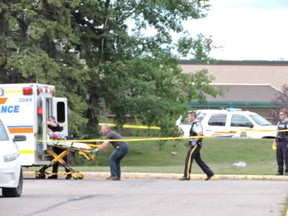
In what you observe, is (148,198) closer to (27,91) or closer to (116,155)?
(116,155)

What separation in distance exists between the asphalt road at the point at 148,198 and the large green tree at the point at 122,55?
43.5 ft

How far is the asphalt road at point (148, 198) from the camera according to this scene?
13.3m

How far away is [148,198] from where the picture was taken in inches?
612

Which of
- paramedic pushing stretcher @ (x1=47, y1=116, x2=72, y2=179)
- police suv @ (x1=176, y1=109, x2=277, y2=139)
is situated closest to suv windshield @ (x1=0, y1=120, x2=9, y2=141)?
paramedic pushing stretcher @ (x1=47, y1=116, x2=72, y2=179)

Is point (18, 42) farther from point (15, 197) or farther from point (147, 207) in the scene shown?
point (147, 207)

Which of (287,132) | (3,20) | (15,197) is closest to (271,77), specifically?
(3,20)

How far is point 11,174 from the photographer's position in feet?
47.9

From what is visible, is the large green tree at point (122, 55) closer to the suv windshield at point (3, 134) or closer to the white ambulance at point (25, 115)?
the white ambulance at point (25, 115)

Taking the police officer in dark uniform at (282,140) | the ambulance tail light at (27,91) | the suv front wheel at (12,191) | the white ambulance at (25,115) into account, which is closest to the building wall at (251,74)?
the police officer in dark uniform at (282,140)

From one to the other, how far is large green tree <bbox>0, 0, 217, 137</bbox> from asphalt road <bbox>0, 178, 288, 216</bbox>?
13.3 meters

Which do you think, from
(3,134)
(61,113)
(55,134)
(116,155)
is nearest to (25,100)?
(55,134)

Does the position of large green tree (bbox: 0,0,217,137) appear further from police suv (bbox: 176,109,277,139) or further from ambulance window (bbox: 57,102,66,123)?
ambulance window (bbox: 57,102,66,123)

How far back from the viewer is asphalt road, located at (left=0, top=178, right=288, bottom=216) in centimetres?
1332

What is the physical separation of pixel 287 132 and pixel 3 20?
15.0 metres
